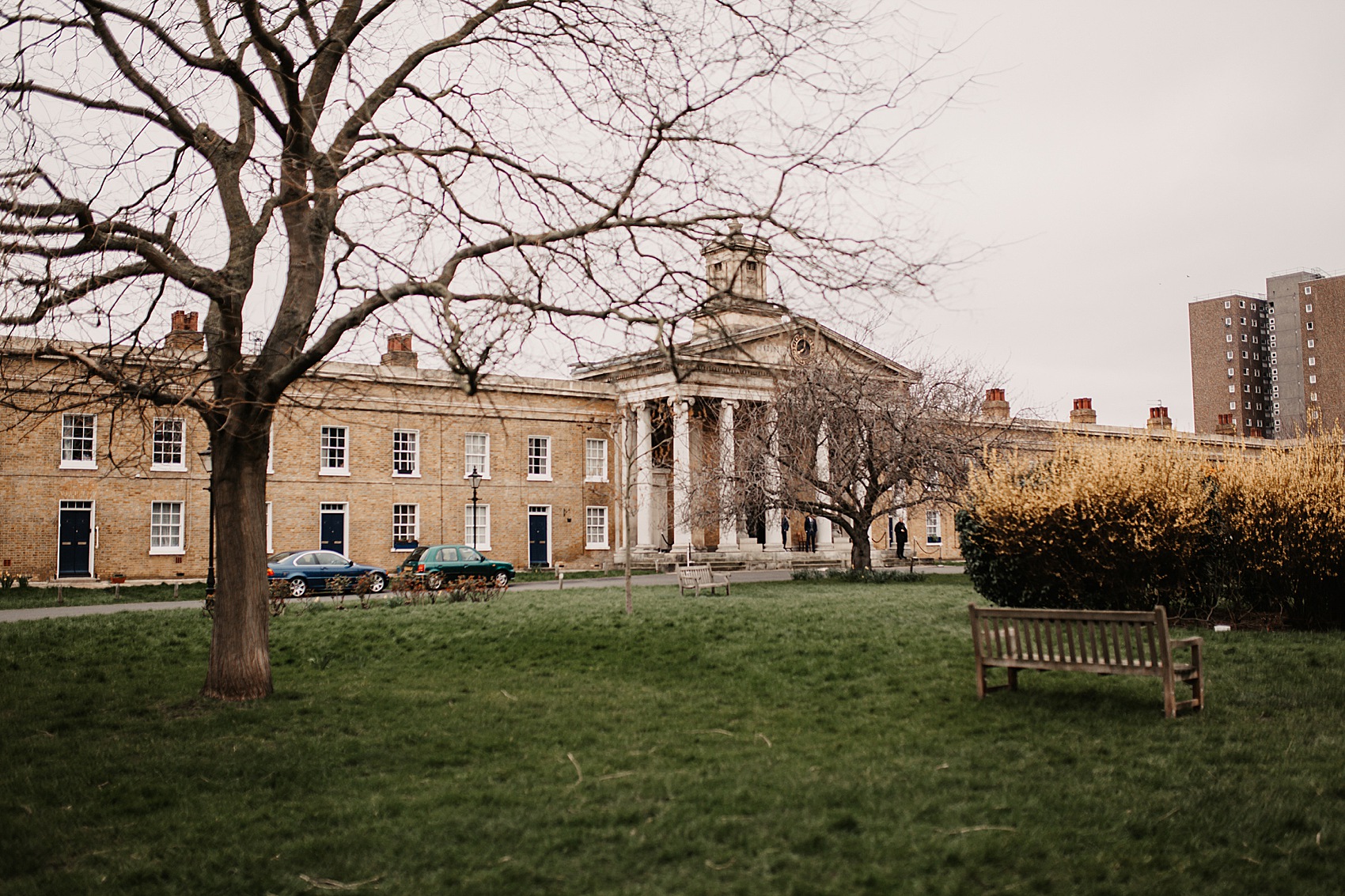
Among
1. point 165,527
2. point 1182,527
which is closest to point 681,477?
point 165,527

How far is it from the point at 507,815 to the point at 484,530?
35.8 metres

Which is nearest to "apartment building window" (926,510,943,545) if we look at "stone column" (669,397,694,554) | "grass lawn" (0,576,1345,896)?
"stone column" (669,397,694,554)

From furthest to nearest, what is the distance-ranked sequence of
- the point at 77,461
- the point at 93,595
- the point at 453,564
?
the point at 77,461 < the point at 453,564 < the point at 93,595

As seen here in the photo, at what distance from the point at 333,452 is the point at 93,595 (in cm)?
1162

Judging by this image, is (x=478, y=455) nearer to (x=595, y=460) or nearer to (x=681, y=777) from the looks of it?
(x=595, y=460)

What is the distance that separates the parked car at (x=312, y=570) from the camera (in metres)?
28.6

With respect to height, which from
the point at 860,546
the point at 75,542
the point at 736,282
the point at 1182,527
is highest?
the point at 736,282

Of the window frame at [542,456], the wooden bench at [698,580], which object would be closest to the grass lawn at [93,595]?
the wooden bench at [698,580]

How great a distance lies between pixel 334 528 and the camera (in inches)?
1496

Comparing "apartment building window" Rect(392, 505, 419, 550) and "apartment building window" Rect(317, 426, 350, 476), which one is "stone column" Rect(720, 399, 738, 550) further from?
"apartment building window" Rect(317, 426, 350, 476)

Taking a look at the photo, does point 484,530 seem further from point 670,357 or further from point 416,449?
point 670,357

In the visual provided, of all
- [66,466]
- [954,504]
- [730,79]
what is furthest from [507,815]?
[66,466]

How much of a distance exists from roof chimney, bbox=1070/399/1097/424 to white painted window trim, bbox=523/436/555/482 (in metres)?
31.7

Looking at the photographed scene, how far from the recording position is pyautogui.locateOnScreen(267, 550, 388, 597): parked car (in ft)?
93.7
